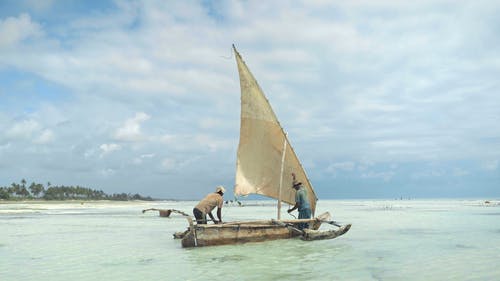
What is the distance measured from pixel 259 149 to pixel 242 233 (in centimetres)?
355

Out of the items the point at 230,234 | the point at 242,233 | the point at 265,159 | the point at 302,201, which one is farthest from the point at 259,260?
the point at 265,159

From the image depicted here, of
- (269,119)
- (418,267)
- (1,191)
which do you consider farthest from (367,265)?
(1,191)

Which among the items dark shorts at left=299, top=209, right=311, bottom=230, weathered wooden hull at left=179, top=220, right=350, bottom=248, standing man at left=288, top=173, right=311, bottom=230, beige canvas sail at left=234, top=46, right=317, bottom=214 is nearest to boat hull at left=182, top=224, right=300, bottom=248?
weathered wooden hull at left=179, top=220, right=350, bottom=248

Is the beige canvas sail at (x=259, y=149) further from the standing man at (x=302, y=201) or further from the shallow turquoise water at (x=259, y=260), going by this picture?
the shallow turquoise water at (x=259, y=260)

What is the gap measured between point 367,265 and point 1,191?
376ft

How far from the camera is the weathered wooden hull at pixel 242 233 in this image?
613 inches

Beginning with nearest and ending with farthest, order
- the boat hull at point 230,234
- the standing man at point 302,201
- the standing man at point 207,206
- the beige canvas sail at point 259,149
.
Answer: the boat hull at point 230,234
the standing man at point 207,206
the standing man at point 302,201
the beige canvas sail at point 259,149

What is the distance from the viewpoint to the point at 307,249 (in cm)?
1570

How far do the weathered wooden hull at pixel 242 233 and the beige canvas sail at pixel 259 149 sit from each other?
1.45 metres

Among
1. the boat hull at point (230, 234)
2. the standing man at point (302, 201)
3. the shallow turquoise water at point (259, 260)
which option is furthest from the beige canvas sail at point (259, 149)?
the shallow turquoise water at point (259, 260)

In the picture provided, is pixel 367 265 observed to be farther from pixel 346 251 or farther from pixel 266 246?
pixel 266 246

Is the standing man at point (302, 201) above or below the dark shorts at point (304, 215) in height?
above

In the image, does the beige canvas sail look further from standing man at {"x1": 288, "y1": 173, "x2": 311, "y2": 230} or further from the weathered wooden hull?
the weathered wooden hull

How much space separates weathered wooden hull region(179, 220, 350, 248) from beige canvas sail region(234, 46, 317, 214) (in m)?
1.45
